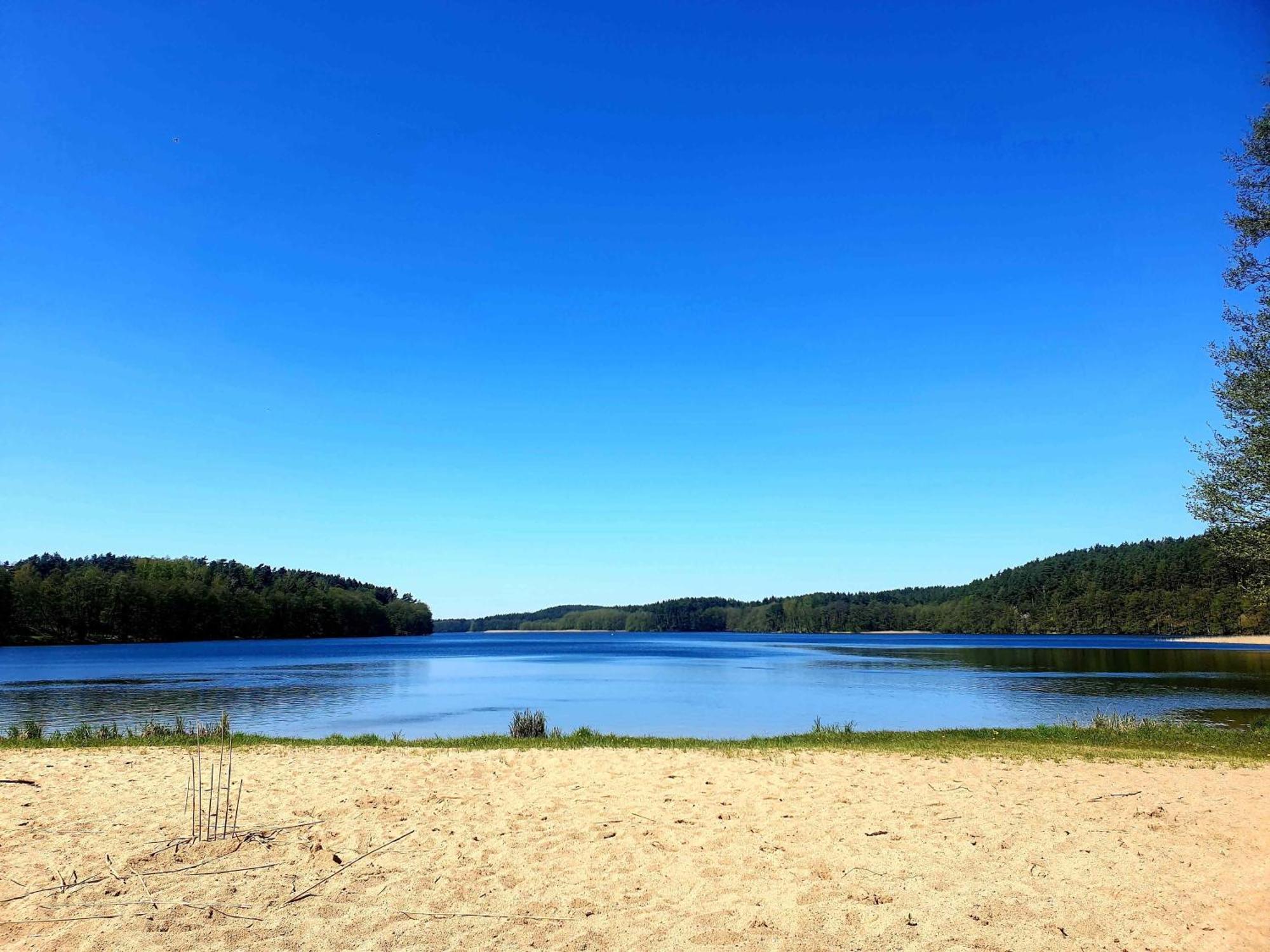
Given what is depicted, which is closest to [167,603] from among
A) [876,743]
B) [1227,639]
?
[876,743]

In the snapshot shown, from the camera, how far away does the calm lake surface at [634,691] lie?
2395 cm

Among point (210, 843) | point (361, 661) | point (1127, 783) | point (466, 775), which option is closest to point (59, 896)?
point (210, 843)

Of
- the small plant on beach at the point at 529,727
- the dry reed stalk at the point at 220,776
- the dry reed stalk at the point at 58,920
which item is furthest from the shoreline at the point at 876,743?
the dry reed stalk at the point at 58,920

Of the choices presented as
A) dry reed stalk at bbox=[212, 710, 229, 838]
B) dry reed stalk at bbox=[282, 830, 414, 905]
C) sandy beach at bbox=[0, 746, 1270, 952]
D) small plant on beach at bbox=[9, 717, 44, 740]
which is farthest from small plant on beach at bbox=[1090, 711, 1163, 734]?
small plant on beach at bbox=[9, 717, 44, 740]

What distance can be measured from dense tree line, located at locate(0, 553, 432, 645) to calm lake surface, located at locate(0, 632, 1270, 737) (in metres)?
34.5

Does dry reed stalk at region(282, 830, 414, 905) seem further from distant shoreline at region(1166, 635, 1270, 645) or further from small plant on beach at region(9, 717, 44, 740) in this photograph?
distant shoreline at region(1166, 635, 1270, 645)

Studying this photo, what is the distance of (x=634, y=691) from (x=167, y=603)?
326 ft

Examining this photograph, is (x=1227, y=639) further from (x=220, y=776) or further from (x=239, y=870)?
(x=239, y=870)

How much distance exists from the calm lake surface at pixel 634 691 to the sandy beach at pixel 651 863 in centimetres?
1053

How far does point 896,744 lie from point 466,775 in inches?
344

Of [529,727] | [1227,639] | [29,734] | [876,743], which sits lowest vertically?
[1227,639]

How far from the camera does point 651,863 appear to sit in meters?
7.46

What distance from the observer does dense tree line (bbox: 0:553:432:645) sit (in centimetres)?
9462

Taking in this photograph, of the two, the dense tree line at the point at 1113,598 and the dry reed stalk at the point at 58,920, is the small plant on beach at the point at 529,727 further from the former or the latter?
the dense tree line at the point at 1113,598
